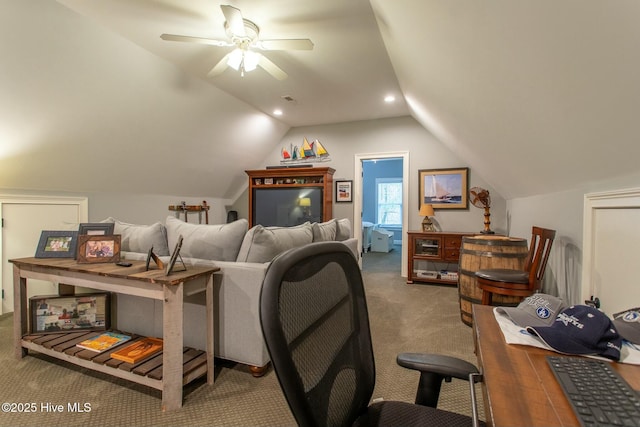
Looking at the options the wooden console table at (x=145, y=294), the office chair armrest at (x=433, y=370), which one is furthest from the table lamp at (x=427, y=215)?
the office chair armrest at (x=433, y=370)

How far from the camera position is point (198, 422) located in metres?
1.49

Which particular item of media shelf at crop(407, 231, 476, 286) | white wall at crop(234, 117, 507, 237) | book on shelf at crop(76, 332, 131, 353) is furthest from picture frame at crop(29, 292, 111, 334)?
white wall at crop(234, 117, 507, 237)

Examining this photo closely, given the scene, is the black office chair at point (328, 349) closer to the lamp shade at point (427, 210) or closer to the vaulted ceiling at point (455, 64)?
the vaulted ceiling at point (455, 64)

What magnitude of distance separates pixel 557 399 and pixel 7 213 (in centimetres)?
419

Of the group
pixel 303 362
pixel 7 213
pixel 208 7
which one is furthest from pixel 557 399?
pixel 7 213

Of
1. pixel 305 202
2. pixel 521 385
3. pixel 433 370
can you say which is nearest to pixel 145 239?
pixel 433 370

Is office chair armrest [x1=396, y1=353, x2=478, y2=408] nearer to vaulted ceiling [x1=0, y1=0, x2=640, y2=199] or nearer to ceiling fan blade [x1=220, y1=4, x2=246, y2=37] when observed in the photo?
vaulted ceiling [x1=0, y1=0, x2=640, y2=199]

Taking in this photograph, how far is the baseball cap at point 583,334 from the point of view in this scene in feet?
2.41

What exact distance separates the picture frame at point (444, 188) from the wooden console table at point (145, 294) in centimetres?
372

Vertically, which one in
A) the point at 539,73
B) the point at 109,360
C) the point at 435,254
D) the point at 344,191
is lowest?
the point at 109,360

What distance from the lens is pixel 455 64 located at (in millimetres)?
1760

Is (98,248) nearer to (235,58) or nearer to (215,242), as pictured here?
(215,242)

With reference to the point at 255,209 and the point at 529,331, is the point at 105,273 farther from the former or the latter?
the point at 255,209

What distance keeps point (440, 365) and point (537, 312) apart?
351mm
